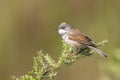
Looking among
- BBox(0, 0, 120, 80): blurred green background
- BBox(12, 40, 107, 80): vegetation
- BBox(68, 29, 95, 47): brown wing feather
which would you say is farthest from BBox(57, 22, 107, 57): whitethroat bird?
BBox(0, 0, 120, 80): blurred green background

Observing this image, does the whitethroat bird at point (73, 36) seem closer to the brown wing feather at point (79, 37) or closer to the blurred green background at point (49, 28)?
the brown wing feather at point (79, 37)

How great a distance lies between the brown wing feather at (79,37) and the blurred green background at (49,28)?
391cm

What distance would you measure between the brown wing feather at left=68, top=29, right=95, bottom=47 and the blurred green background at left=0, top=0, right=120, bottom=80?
3.91 m

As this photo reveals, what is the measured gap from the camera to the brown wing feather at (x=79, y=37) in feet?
24.6

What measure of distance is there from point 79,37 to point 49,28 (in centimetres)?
561

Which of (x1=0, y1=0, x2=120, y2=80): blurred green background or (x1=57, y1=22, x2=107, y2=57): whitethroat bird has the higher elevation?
(x1=0, y1=0, x2=120, y2=80): blurred green background

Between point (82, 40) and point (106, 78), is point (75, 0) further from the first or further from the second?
point (106, 78)

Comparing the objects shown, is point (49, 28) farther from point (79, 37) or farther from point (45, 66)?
point (45, 66)

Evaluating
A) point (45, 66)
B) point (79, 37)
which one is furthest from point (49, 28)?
point (45, 66)

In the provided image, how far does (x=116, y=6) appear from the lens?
13.4m

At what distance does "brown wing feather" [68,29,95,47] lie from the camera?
7.50 metres

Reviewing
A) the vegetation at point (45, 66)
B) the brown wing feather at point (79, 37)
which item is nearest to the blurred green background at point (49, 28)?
the brown wing feather at point (79, 37)

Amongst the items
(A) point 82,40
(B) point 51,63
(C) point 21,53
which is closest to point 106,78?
(A) point 82,40

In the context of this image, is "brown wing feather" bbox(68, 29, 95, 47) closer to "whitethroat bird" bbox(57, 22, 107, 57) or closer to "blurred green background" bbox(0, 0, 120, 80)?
"whitethroat bird" bbox(57, 22, 107, 57)
